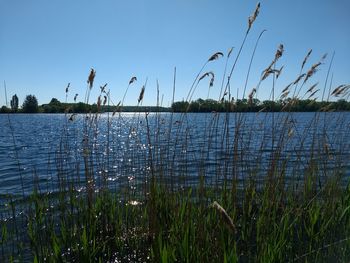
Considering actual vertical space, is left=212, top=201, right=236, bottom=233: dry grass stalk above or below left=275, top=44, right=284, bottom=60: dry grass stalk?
below

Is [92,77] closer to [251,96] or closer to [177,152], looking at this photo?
[251,96]

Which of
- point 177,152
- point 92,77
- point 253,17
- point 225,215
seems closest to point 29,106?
point 177,152

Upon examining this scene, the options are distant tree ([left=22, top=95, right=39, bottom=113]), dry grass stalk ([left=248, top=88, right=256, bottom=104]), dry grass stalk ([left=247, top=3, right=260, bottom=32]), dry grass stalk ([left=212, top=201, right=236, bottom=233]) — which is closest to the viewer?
dry grass stalk ([left=212, top=201, right=236, bottom=233])

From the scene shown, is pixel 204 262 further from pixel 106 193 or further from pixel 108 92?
pixel 108 92

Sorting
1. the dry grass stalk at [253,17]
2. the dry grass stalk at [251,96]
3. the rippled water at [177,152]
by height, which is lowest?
the rippled water at [177,152]

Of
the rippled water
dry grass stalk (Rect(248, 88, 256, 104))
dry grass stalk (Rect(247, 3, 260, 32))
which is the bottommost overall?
the rippled water

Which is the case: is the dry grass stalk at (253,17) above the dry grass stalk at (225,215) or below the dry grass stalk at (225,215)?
above

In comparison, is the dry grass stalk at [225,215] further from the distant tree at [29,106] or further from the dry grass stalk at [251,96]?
the distant tree at [29,106]

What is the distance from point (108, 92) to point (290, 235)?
3235 millimetres

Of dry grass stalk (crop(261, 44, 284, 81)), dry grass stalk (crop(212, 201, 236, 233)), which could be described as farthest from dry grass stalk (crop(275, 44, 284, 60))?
dry grass stalk (crop(212, 201, 236, 233))

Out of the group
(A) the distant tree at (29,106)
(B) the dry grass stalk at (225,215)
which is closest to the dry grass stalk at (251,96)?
(B) the dry grass stalk at (225,215)

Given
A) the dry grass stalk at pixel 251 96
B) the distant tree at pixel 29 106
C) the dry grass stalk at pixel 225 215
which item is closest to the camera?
the dry grass stalk at pixel 225 215

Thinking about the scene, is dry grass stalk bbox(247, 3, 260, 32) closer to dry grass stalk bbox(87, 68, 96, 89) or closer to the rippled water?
the rippled water

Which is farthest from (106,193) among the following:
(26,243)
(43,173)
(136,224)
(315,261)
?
(43,173)
